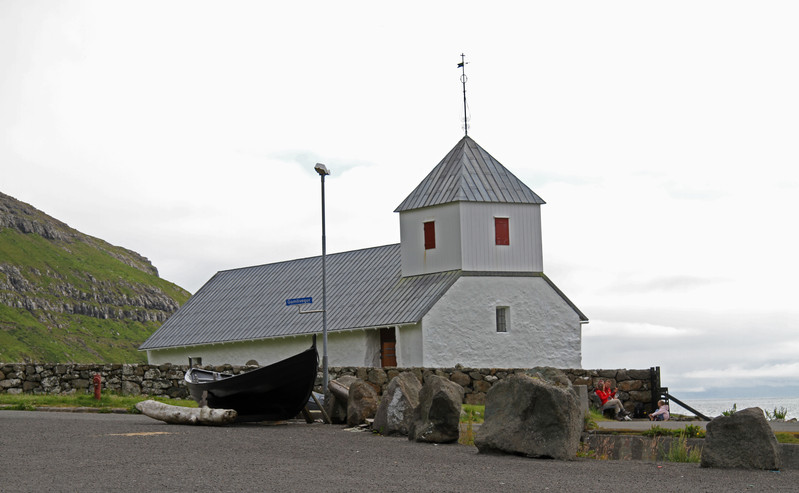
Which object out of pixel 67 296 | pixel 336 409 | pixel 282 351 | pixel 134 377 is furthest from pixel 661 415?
pixel 67 296

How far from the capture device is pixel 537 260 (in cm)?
4122

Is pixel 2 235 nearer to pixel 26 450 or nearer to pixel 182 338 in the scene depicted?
pixel 182 338

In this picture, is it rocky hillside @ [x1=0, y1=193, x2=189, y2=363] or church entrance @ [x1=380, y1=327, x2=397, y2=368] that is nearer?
church entrance @ [x1=380, y1=327, x2=397, y2=368]

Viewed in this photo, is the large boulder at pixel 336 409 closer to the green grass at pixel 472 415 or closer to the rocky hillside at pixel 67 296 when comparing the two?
the green grass at pixel 472 415

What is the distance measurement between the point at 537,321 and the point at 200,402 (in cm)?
2196

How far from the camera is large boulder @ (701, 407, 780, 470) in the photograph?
13250 mm

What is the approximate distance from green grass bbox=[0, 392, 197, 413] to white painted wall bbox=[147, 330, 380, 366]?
10801mm

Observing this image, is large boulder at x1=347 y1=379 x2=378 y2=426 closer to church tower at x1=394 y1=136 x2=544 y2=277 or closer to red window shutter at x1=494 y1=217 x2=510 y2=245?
church tower at x1=394 y1=136 x2=544 y2=277

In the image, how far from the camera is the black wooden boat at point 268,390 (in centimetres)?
2006

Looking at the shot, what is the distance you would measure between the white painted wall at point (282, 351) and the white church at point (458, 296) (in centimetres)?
6

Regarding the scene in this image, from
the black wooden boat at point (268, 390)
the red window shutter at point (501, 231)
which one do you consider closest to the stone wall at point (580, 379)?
the black wooden boat at point (268, 390)

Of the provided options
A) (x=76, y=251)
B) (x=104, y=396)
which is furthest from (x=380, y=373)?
(x=76, y=251)

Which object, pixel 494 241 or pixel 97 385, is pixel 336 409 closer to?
pixel 97 385

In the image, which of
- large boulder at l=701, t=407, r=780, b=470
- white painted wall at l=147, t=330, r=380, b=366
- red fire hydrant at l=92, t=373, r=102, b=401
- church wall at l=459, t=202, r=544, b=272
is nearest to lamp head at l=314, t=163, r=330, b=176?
red fire hydrant at l=92, t=373, r=102, b=401
